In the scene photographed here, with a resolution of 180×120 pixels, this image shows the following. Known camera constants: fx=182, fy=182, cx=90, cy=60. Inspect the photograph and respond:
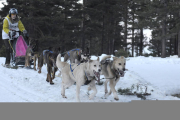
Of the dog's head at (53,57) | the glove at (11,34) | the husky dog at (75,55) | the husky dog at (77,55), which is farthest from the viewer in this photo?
the glove at (11,34)

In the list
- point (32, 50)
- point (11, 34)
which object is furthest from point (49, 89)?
point (11, 34)

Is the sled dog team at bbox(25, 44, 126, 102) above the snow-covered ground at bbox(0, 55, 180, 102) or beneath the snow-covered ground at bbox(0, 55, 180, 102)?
above

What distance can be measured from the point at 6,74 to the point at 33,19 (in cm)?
1693

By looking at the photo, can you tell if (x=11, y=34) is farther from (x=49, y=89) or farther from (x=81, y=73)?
(x=81, y=73)

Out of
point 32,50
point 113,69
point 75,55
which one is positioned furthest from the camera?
point 32,50

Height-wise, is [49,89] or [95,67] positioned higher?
[95,67]

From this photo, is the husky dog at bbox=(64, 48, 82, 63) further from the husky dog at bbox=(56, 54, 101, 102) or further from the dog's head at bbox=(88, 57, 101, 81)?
the dog's head at bbox=(88, 57, 101, 81)

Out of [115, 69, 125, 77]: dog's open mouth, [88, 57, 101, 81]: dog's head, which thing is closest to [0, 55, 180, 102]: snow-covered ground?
[115, 69, 125, 77]: dog's open mouth

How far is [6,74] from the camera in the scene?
7.90 meters

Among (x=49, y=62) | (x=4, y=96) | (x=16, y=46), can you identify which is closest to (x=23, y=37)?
(x=16, y=46)

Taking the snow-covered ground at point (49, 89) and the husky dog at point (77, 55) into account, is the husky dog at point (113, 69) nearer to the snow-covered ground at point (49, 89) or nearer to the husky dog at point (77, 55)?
the snow-covered ground at point (49, 89)

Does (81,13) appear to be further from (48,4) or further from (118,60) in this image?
(118,60)

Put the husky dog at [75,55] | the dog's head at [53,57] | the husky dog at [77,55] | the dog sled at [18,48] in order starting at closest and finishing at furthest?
the dog's head at [53,57], the husky dog at [77,55], the husky dog at [75,55], the dog sled at [18,48]

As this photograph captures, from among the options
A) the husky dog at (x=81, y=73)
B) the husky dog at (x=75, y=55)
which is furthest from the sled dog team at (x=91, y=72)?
the husky dog at (x=75, y=55)
